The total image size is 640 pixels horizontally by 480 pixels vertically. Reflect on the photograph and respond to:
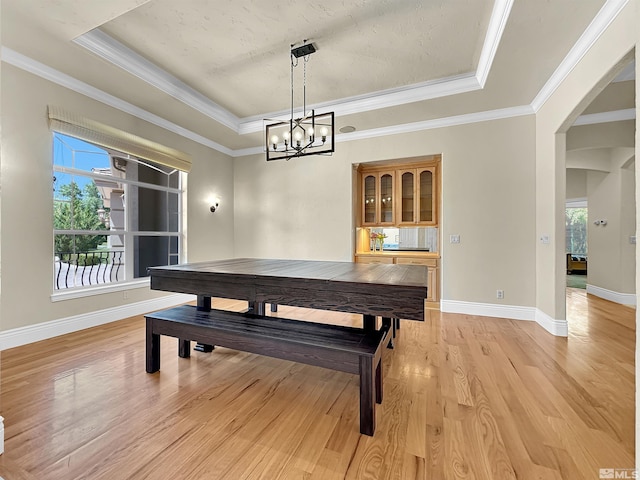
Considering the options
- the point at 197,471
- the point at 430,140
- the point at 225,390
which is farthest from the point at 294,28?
the point at 197,471

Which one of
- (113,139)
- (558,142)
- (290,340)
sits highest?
(113,139)

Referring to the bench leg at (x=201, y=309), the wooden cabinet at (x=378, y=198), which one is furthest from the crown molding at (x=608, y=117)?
the bench leg at (x=201, y=309)

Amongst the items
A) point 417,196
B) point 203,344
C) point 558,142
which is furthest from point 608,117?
point 203,344

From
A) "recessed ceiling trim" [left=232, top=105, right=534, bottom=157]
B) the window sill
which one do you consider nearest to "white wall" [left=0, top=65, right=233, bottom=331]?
the window sill

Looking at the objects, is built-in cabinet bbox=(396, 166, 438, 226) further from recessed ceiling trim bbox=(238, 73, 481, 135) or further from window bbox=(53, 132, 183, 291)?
window bbox=(53, 132, 183, 291)

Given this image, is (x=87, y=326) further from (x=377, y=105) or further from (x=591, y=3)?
(x=591, y=3)

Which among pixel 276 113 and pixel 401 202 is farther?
pixel 401 202

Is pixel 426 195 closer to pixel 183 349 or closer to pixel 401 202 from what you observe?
pixel 401 202

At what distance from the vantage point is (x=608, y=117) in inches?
149

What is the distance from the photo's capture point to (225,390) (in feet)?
6.52

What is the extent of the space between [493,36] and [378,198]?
2.69 m

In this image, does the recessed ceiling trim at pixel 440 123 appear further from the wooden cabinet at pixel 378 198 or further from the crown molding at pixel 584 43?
the wooden cabinet at pixel 378 198

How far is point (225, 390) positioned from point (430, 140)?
413cm

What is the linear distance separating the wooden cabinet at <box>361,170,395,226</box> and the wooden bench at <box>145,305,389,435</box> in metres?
2.97
